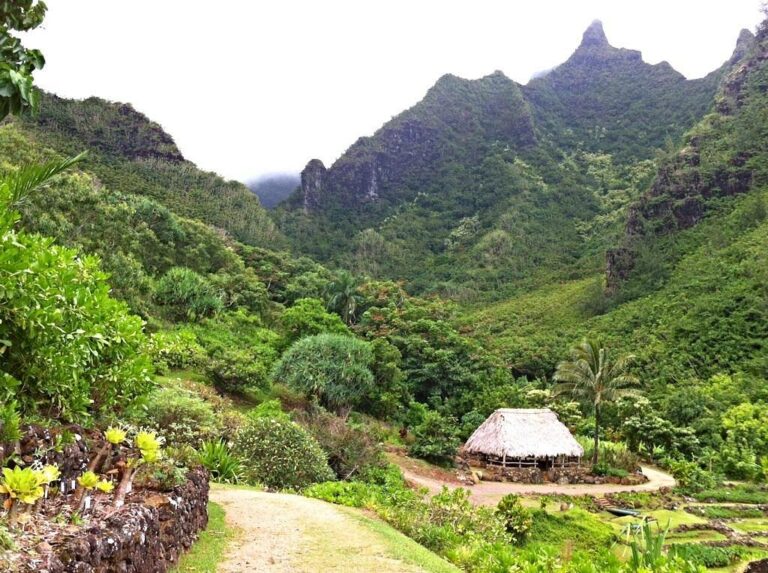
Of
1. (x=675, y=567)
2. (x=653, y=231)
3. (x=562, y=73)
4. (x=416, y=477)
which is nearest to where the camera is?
(x=675, y=567)

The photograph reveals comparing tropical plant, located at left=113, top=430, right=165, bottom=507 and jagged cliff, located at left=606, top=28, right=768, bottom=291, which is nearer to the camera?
tropical plant, located at left=113, top=430, right=165, bottom=507

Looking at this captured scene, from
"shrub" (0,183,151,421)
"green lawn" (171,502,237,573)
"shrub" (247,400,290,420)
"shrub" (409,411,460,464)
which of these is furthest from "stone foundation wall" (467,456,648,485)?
"shrub" (0,183,151,421)

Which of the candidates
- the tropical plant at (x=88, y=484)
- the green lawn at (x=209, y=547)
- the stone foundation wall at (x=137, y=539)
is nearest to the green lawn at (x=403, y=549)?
the green lawn at (x=209, y=547)

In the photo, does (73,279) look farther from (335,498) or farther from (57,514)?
(335,498)

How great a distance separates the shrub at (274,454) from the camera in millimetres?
12938

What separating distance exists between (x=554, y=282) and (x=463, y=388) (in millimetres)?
45920

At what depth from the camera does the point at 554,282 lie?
249 feet

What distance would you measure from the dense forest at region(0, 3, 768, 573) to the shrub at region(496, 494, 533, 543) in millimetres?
59

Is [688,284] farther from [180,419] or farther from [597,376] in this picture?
[180,419]

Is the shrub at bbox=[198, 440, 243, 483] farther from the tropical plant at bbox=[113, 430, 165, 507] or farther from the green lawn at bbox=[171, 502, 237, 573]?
the tropical plant at bbox=[113, 430, 165, 507]

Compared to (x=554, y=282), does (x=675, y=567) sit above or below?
below

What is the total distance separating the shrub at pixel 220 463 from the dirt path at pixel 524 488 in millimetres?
8266

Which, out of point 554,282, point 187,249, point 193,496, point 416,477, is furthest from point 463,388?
point 554,282

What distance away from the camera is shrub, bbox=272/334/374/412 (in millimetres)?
24609
